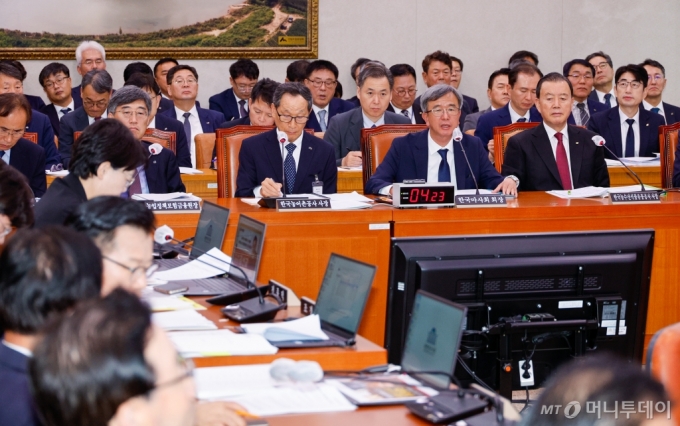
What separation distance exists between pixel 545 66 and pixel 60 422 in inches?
316

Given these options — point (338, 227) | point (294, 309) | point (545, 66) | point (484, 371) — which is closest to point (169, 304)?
point (294, 309)

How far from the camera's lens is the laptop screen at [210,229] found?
320 cm

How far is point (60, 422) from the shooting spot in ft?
3.65

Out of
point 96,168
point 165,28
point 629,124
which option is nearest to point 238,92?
point 165,28

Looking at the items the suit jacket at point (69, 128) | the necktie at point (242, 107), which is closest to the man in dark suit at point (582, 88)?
the necktie at point (242, 107)

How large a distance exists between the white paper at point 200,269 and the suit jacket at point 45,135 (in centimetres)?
295

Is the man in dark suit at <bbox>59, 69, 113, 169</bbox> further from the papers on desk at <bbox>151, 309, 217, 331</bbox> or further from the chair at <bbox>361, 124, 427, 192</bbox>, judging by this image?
the papers on desk at <bbox>151, 309, 217, 331</bbox>

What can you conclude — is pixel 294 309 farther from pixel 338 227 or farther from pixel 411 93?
pixel 411 93

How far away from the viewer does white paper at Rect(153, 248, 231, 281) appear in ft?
9.86

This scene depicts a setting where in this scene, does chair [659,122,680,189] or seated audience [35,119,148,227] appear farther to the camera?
chair [659,122,680,189]

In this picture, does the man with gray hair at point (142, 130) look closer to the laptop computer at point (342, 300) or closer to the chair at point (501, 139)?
the chair at point (501, 139)

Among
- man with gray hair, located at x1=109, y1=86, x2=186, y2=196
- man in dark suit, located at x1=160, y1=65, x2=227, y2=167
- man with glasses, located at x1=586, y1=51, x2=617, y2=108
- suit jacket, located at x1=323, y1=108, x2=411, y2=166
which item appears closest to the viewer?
man with gray hair, located at x1=109, y1=86, x2=186, y2=196

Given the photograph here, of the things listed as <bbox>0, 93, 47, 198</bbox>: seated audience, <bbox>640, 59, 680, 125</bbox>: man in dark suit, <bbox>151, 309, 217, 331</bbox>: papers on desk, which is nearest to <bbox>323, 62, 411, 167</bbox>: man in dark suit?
<bbox>0, 93, 47, 198</bbox>: seated audience

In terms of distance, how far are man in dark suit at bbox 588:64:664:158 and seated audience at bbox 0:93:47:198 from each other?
3.80 metres
